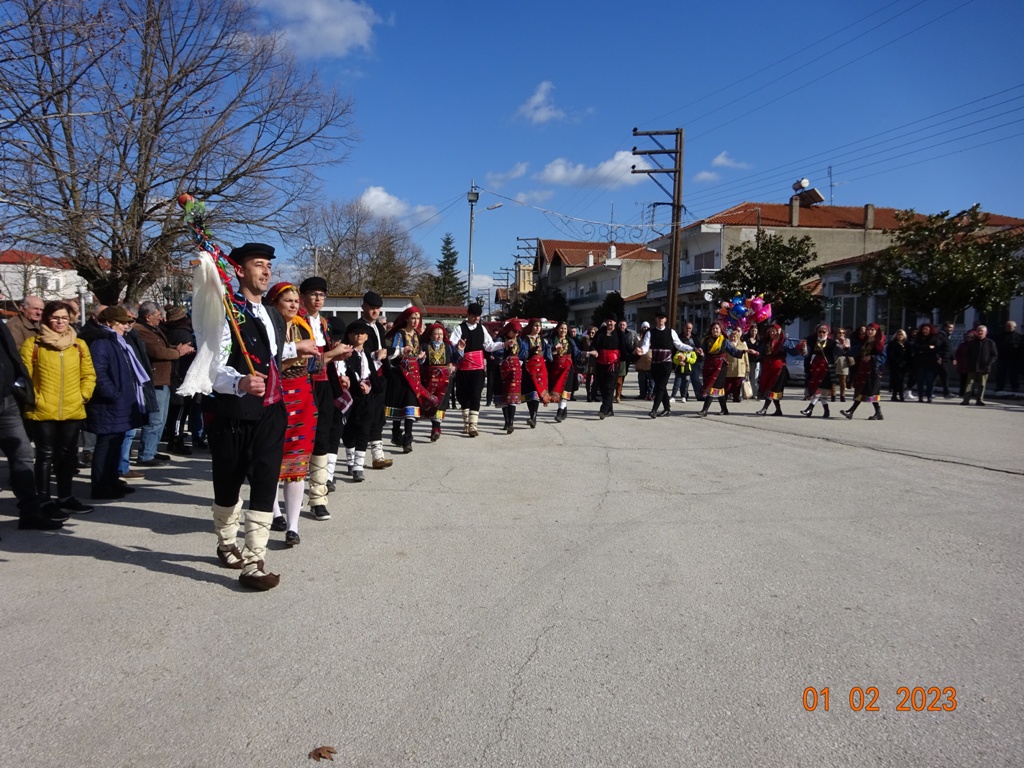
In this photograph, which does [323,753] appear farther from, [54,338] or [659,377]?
[659,377]

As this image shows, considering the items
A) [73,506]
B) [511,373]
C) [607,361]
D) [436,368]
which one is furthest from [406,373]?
[607,361]

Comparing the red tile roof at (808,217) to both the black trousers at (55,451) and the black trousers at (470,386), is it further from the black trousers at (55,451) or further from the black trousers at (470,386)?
the black trousers at (55,451)

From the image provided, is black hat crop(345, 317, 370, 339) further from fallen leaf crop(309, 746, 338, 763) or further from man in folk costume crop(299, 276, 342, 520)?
fallen leaf crop(309, 746, 338, 763)

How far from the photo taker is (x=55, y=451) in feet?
20.2

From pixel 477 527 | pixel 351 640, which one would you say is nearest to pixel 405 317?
pixel 477 527

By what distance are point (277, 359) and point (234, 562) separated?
134 centimetres

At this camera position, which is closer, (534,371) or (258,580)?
(258,580)

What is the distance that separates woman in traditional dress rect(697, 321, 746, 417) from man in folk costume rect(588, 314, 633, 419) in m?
1.62

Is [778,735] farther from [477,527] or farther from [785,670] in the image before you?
[477,527]

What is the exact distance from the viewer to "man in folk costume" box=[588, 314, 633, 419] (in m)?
13.4

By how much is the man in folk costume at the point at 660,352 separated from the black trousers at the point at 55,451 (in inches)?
368

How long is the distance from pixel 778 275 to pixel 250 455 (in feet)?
85.9

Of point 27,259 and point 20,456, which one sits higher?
point 27,259

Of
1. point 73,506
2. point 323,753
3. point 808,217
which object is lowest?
point 323,753
